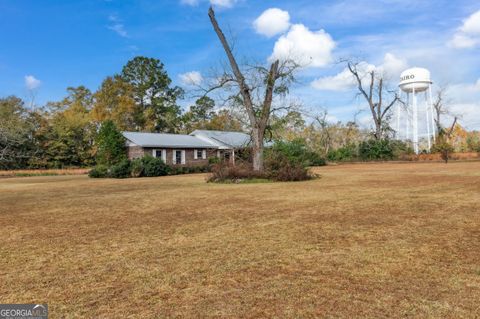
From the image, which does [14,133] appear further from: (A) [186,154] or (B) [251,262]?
(B) [251,262]

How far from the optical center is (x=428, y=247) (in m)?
4.95

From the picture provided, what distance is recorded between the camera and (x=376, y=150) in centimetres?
4112

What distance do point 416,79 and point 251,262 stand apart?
44850 millimetres

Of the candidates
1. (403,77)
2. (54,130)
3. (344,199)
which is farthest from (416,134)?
(54,130)

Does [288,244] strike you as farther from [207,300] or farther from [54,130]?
[54,130]

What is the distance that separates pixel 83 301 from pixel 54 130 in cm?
4303

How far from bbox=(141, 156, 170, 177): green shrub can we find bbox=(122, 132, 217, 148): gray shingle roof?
20.2ft

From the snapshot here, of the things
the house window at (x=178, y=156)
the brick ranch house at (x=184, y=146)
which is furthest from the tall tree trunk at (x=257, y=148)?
the house window at (x=178, y=156)

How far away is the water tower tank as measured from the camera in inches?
1698

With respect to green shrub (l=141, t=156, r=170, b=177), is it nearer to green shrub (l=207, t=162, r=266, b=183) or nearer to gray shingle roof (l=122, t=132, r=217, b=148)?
gray shingle roof (l=122, t=132, r=217, b=148)

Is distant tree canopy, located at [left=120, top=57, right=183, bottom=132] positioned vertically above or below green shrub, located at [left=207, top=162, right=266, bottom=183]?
A: above

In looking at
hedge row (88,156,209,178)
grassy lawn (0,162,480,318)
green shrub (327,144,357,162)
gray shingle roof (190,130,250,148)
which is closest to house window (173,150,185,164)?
gray shingle roof (190,130,250,148)

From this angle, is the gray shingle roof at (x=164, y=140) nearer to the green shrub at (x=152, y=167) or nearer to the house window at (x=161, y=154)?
the house window at (x=161, y=154)

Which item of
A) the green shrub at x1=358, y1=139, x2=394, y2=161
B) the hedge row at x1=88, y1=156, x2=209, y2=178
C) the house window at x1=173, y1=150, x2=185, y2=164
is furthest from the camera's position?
the green shrub at x1=358, y1=139, x2=394, y2=161
